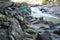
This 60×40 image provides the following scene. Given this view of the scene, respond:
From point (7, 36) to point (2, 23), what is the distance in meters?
0.87

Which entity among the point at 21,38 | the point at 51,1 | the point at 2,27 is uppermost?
the point at 2,27

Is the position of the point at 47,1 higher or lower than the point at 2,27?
lower

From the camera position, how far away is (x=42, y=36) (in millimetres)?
5809

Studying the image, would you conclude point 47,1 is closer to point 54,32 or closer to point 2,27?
point 54,32

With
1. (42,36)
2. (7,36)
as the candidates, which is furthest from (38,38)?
(7,36)

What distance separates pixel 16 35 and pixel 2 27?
65cm

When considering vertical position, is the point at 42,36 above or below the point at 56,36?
above

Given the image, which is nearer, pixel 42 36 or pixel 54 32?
pixel 42 36

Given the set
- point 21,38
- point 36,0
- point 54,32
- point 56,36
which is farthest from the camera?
point 36,0

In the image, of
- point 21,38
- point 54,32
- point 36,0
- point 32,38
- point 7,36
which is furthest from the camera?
point 36,0

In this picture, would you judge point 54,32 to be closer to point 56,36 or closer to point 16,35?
point 56,36

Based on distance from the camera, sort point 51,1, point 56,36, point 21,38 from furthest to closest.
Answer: point 51,1 < point 56,36 < point 21,38

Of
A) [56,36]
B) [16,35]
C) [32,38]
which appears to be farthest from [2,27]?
[56,36]

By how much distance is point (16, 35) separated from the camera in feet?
17.6
